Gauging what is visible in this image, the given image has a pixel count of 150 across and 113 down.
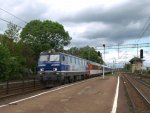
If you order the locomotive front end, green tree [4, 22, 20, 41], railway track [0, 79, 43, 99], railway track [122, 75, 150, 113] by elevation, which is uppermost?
green tree [4, 22, 20, 41]

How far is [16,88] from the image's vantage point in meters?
26.4

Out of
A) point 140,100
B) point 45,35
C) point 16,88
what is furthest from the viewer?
point 45,35

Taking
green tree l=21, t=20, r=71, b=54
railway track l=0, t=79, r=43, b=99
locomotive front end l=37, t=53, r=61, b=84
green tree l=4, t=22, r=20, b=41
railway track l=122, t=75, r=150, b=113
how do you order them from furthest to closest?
1. green tree l=21, t=20, r=71, b=54
2. green tree l=4, t=22, r=20, b=41
3. locomotive front end l=37, t=53, r=61, b=84
4. railway track l=0, t=79, r=43, b=99
5. railway track l=122, t=75, r=150, b=113

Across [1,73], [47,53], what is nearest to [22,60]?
[1,73]

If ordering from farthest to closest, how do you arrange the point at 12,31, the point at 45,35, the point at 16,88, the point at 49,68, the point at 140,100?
1. the point at 45,35
2. the point at 12,31
3. the point at 49,68
4. the point at 16,88
5. the point at 140,100

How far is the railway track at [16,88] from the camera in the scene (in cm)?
2411

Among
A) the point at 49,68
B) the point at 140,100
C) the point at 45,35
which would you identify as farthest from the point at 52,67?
the point at 45,35

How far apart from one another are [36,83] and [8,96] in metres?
9.44

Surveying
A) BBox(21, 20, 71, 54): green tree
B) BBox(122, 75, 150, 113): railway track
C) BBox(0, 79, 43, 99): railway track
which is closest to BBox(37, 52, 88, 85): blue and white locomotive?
BBox(0, 79, 43, 99): railway track

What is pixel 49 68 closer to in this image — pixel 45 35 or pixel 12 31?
pixel 12 31

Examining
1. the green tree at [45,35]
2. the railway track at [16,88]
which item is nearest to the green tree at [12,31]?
the green tree at [45,35]

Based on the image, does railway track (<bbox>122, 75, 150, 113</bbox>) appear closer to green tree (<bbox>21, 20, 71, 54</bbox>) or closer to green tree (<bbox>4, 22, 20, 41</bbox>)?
green tree (<bbox>4, 22, 20, 41</bbox>)

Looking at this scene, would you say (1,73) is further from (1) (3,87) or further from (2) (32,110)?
(2) (32,110)

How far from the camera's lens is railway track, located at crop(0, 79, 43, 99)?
24.1 meters
